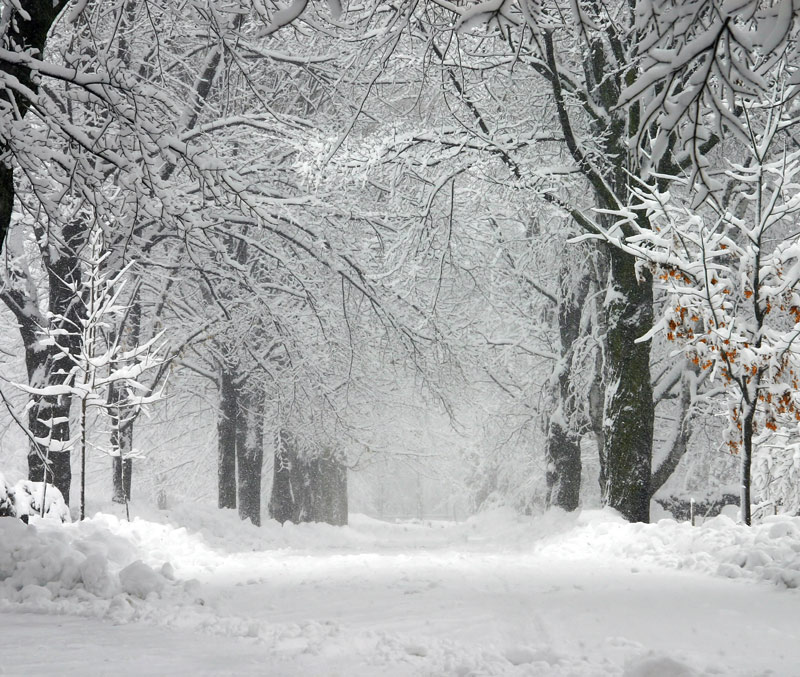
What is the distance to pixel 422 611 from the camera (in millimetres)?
5184

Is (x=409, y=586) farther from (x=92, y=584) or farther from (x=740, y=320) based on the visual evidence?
(x=740, y=320)

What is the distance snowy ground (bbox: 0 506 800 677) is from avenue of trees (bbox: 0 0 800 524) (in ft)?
4.45

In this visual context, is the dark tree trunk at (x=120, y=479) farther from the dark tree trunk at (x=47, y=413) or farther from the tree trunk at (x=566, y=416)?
the tree trunk at (x=566, y=416)

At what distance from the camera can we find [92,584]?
5480mm

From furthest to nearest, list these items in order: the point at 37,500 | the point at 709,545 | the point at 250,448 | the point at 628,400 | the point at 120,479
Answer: the point at 250,448 → the point at 120,479 → the point at 628,400 → the point at 37,500 → the point at 709,545

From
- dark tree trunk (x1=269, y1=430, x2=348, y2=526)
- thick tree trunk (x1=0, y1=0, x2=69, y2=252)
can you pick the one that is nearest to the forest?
thick tree trunk (x1=0, y1=0, x2=69, y2=252)

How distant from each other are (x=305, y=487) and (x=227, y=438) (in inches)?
296

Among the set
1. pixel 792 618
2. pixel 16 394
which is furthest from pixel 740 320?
pixel 16 394

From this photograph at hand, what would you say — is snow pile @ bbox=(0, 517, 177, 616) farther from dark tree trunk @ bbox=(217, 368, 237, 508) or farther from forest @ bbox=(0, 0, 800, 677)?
dark tree trunk @ bbox=(217, 368, 237, 508)

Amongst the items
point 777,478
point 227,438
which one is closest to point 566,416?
Answer: point 777,478

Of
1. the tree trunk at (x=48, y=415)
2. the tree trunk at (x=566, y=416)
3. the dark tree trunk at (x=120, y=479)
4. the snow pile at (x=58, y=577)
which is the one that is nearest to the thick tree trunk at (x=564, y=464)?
the tree trunk at (x=566, y=416)

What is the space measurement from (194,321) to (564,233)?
7619mm

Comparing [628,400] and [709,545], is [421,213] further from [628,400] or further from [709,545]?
[709,545]

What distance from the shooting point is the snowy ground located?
369 centimetres
